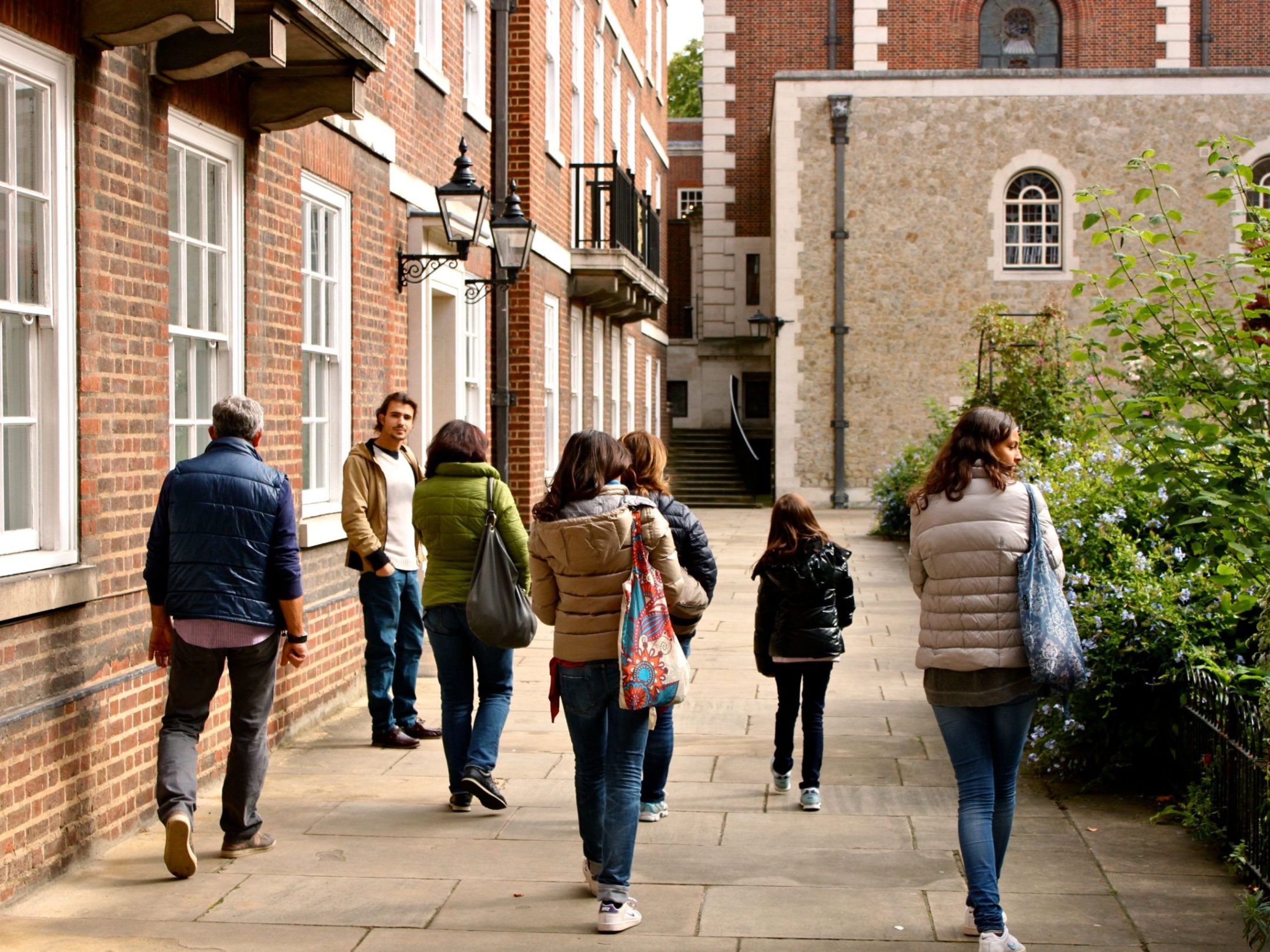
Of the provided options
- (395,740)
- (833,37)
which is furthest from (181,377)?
(833,37)

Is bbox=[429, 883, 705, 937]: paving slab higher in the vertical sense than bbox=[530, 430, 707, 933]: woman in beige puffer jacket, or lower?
lower

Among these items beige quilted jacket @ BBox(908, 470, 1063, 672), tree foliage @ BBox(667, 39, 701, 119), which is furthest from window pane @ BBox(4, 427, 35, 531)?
tree foliage @ BBox(667, 39, 701, 119)

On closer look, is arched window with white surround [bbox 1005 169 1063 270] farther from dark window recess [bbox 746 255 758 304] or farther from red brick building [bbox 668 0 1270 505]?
dark window recess [bbox 746 255 758 304]

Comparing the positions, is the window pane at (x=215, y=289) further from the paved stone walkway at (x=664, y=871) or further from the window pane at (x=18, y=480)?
the paved stone walkway at (x=664, y=871)

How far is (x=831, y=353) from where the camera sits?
26.6 meters

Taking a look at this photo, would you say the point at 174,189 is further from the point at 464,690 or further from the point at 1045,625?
the point at 1045,625

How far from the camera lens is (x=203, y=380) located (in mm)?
7270

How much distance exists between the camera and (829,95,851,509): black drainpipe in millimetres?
26406

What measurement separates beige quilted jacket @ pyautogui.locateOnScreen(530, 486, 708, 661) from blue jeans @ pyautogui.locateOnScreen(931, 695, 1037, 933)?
3.47ft

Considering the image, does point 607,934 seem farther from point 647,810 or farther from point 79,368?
point 79,368

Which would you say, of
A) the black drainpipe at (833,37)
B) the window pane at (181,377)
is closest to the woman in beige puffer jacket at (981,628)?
the window pane at (181,377)

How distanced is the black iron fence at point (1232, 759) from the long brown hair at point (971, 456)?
1.34 m

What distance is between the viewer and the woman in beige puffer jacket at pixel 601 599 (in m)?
5.06

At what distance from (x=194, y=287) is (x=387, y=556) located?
173 centimetres
